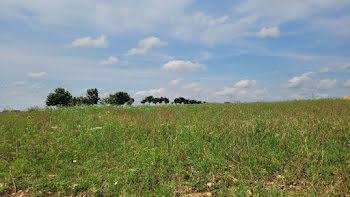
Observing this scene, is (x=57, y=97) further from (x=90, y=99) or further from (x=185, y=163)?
(x=185, y=163)

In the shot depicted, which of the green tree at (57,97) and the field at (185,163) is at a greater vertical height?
the green tree at (57,97)

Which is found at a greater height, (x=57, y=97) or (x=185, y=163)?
(x=57, y=97)

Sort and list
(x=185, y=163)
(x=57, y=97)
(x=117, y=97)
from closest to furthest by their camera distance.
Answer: (x=185, y=163), (x=57, y=97), (x=117, y=97)

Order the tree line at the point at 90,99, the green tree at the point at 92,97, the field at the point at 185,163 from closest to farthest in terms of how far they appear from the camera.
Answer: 1. the field at the point at 185,163
2. the tree line at the point at 90,99
3. the green tree at the point at 92,97

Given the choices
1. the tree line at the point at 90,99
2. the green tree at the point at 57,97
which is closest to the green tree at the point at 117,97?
the tree line at the point at 90,99

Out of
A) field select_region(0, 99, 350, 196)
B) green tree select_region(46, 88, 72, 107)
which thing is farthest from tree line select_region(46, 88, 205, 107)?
field select_region(0, 99, 350, 196)

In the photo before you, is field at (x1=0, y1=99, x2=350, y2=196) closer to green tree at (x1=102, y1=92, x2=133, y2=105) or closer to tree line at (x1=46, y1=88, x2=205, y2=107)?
tree line at (x1=46, y1=88, x2=205, y2=107)

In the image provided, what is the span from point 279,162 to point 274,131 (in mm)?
2089

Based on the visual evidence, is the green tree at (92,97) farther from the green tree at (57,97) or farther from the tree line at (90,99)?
the green tree at (57,97)

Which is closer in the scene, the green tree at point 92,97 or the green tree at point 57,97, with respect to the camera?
the green tree at point 57,97

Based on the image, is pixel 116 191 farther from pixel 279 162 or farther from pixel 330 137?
pixel 330 137

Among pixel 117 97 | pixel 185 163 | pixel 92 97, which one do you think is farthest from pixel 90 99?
pixel 185 163

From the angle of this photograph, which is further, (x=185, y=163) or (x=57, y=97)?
(x=57, y=97)

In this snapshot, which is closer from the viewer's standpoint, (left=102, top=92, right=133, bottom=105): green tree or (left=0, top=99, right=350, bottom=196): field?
(left=0, top=99, right=350, bottom=196): field
